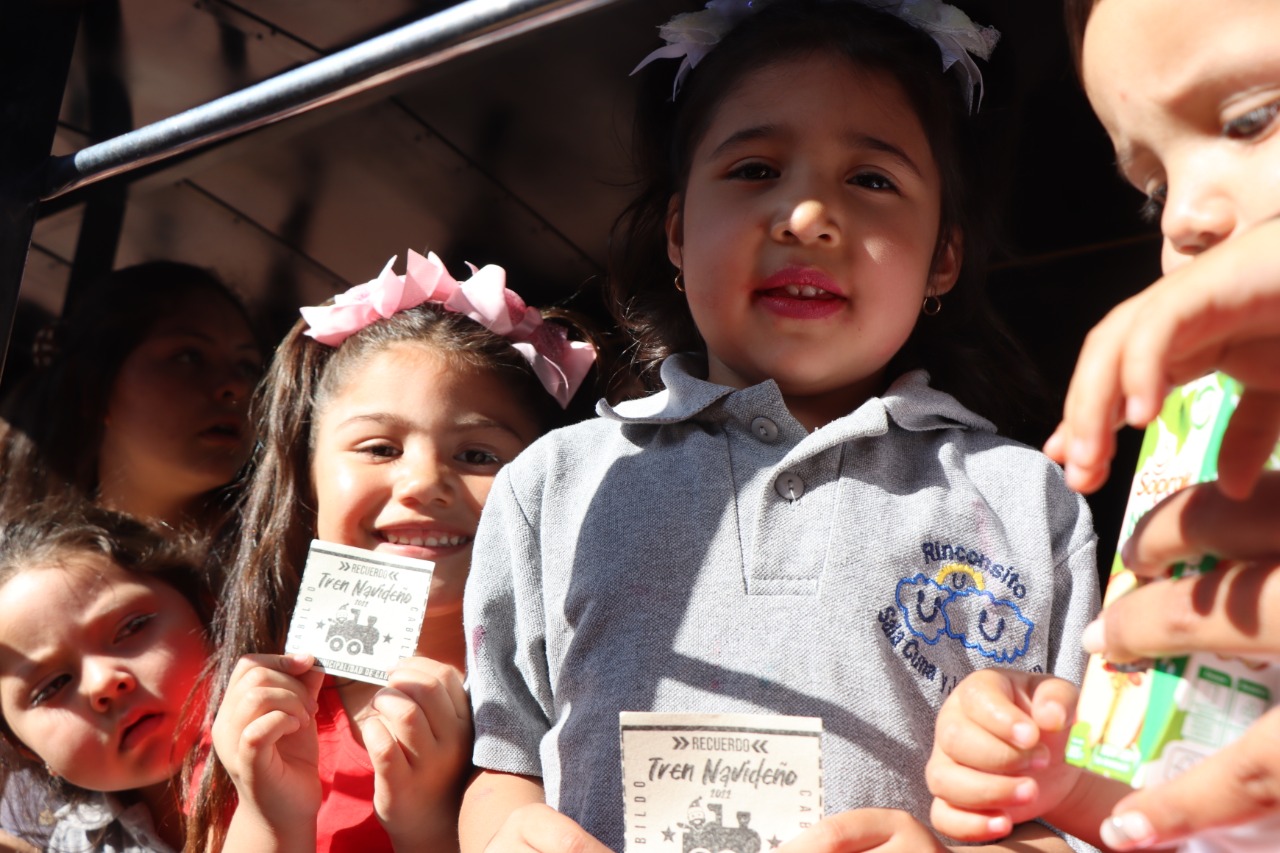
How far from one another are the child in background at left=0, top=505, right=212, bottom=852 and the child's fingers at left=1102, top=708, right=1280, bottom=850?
1863 mm

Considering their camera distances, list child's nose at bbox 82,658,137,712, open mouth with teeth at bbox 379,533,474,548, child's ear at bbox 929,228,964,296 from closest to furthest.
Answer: child's ear at bbox 929,228,964,296 → open mouth with teeth at bbox 379,533,474,548 → child's nose at bbox 82,658,137,712

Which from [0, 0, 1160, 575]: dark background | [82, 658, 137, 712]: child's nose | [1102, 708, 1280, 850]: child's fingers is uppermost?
[0, 0, 1160, 575]: dark background

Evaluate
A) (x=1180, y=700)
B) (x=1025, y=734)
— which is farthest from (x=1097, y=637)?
(x=1025, y=734)

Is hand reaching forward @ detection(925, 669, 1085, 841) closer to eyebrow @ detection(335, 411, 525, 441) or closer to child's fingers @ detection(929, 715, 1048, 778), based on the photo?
child's fingers @ detection(929, 715, 1048, 778)

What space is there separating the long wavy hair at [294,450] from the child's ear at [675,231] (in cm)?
49

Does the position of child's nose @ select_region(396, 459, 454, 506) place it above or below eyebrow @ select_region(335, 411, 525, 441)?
below

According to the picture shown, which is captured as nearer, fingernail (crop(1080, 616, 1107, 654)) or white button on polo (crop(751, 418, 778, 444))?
fingernail (crop(1080, 616, 1107, 654))

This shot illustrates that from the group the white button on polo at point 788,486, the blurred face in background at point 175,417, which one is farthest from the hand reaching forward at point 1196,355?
the blurred face in background at point 175,417

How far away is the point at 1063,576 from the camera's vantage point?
5.08 ft

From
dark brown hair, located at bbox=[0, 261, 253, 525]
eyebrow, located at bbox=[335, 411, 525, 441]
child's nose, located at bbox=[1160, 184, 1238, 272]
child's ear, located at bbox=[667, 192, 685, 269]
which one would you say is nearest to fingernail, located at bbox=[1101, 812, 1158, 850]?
child's nose, located at bbox=[1160, 184, 1238, 272]

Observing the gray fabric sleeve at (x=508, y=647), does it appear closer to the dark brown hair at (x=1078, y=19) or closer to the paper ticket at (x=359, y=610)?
the paper ticket at (x=359, y=610)

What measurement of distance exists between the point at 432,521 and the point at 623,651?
2.23 ft

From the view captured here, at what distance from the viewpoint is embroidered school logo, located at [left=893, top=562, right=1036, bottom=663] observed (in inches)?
58.8

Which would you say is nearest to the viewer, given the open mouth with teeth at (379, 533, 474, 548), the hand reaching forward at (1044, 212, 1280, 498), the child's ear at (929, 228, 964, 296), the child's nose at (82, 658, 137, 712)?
the hand reaching forward at (1044, 212, 1280, 498)
